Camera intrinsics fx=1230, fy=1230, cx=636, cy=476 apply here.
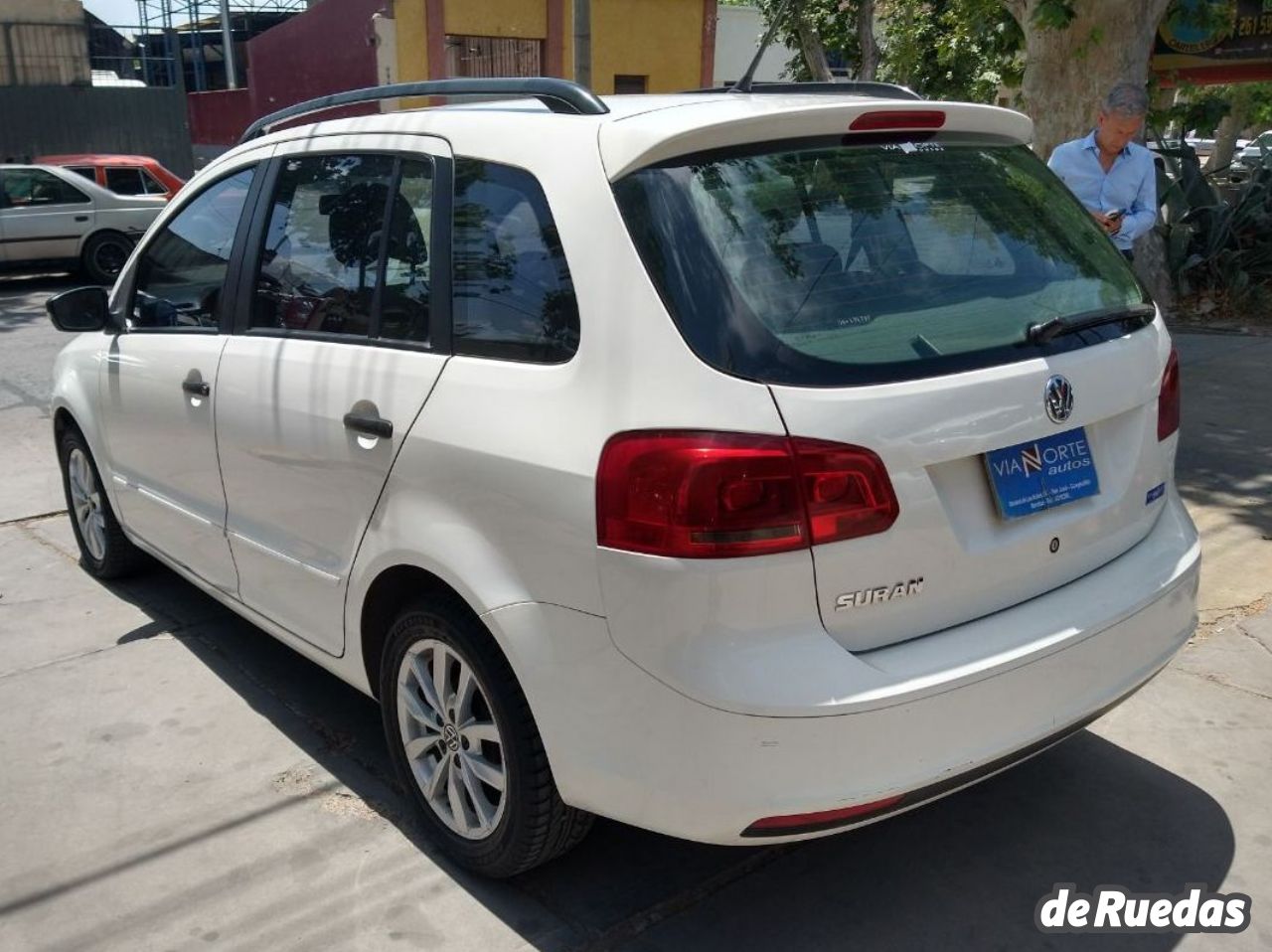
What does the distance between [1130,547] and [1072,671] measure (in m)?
0.46

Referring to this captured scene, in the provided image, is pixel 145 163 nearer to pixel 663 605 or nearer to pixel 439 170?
pixel 439 170

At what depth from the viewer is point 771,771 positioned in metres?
2.37

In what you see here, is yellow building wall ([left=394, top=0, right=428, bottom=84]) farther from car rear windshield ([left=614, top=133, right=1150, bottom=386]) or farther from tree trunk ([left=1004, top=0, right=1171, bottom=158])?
car rear windshield ([left=614, top=133, right=1150, bottom=386])

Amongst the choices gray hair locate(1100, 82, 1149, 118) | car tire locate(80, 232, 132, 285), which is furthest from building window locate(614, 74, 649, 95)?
gray hair locate(1100, 82, 1149, 118)

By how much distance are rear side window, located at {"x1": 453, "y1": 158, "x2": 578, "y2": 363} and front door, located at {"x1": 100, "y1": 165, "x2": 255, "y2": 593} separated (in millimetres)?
1187

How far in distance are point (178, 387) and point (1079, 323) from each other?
2760 millimetres

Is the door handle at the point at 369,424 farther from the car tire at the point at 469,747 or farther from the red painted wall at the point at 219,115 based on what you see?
the red painted wall at the point at 219,115

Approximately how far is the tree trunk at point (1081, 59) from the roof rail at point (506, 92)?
7004mm

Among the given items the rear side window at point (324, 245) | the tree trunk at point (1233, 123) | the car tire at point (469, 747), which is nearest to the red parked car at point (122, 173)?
the rear side window at point (324, 245)

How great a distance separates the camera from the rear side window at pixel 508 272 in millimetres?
2689

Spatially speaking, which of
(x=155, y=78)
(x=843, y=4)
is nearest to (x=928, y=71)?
(x=843, y=4)

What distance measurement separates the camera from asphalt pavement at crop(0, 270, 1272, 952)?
2.90m

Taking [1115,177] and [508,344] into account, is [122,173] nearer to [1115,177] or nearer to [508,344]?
[1115,177]

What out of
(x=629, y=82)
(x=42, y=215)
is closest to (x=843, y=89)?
(x=42, y=215)
